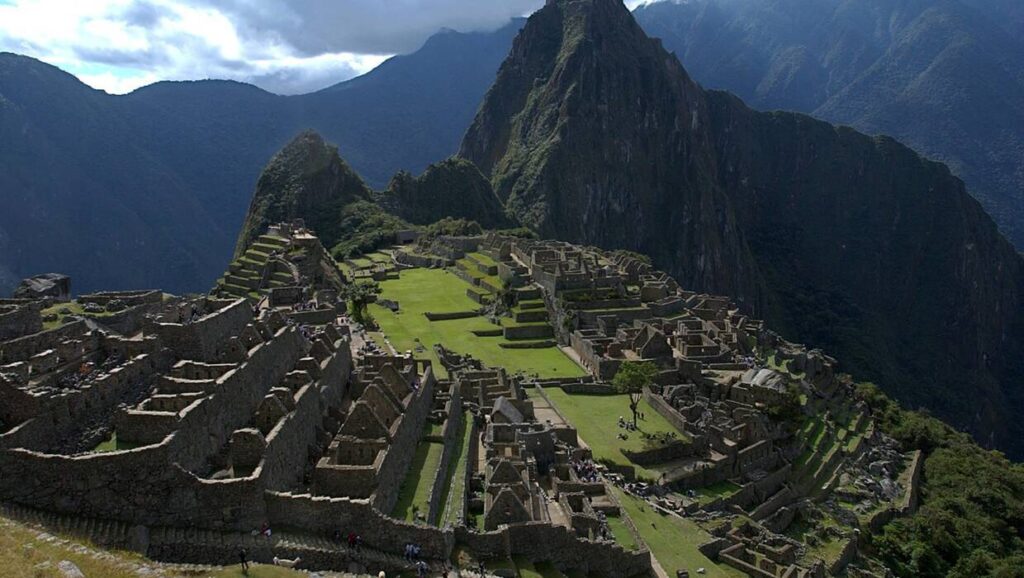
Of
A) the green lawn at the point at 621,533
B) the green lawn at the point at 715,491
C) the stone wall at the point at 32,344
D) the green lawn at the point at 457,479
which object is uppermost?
the stone wall at the point at 32,344

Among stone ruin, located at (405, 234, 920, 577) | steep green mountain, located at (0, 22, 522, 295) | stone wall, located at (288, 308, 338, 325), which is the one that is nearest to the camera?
stone ruin, located at (405, 234, 920, 577)

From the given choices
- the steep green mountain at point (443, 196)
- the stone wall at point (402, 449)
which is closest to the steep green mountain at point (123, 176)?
the steep green mountain at point (443, 196)

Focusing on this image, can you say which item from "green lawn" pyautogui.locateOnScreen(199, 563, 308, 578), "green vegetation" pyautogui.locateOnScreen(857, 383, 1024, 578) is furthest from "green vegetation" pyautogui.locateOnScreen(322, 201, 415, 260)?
"green lawn" pyautogui.locateOnScreen(199, 563, 308, 578)

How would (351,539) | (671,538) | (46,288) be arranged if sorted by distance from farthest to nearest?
1. (46,288)
2. (671,538)
3. (351,539)

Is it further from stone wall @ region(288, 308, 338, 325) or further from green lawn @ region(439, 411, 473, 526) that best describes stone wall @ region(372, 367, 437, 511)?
stone wall @ region(288, 308, 338, 325)

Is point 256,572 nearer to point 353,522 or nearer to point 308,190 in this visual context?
point 353,522

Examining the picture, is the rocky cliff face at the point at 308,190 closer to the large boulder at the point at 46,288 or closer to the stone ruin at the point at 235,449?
the large boulder at the point at 46,288

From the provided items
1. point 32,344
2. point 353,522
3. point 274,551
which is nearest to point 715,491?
point 353,522
